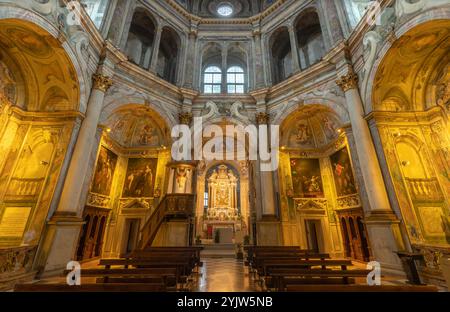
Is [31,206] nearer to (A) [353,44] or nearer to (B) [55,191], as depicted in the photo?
(B) [55,191]

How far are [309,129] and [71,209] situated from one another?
11.7 metres

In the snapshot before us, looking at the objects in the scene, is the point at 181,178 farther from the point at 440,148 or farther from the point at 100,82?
the point at 440,148

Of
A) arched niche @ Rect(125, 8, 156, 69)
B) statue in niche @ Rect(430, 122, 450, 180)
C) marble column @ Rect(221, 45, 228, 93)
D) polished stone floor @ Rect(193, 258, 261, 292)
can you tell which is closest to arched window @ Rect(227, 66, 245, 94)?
marble column @ Rect(221, 45, 228, 93)

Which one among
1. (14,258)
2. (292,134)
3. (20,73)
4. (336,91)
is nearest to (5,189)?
(14,258)

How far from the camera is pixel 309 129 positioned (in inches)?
470

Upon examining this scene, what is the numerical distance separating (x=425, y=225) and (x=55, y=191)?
12219mm

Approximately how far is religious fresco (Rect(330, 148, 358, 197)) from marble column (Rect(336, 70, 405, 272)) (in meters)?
2.16

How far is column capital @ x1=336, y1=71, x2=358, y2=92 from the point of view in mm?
8748

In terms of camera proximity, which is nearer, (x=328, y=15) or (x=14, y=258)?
(x=14, y=258)

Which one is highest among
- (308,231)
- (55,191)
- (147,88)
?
(147,88)

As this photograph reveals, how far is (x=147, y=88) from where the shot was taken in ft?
36.1

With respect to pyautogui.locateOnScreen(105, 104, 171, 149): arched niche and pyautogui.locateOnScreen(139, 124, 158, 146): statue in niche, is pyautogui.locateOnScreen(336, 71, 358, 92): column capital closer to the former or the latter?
pyautogui.locateOnScreen(105, 104, 171, 149): arched niche

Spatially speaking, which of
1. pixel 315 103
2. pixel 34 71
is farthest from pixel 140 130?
pixel 315 103

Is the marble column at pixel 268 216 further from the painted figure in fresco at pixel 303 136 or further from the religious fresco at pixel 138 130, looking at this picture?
the religious fresco at pixel 138 130
